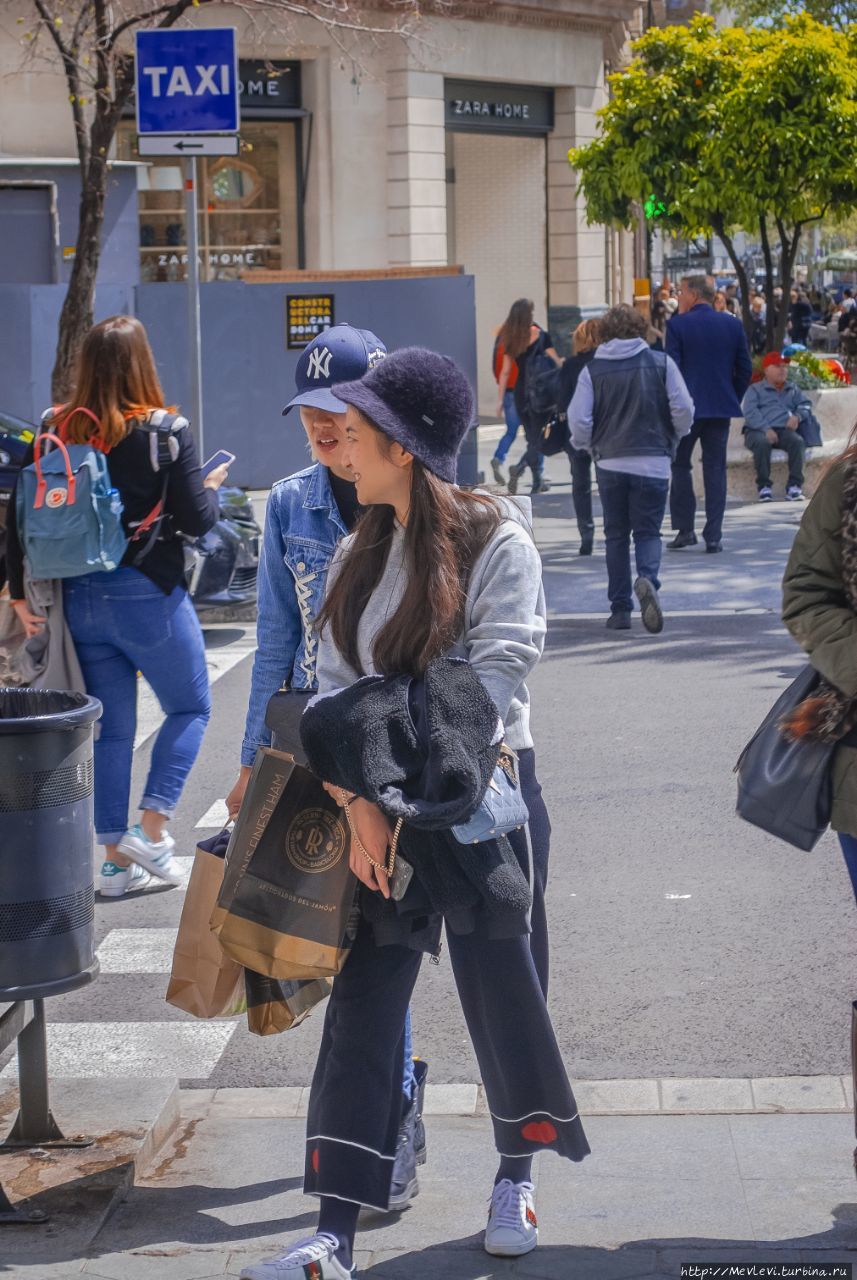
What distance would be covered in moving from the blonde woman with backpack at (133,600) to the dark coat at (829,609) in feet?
9.58

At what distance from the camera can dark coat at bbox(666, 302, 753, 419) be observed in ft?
43.3

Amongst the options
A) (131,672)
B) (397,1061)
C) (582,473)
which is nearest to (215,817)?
(131,672)

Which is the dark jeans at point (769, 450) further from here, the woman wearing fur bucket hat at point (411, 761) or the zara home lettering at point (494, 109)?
the woman wearing fur bucket hat at point (411, 761)

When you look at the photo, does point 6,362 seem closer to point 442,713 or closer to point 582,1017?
point 582,1017

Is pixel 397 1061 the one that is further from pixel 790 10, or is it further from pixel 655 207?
pixel 790 10

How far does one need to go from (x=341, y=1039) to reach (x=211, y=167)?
2101cm

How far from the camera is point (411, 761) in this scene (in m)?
3.18

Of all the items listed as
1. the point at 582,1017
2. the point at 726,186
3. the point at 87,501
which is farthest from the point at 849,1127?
the point at 726,186

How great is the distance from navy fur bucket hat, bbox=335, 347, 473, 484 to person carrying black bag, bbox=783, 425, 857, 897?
0.72m

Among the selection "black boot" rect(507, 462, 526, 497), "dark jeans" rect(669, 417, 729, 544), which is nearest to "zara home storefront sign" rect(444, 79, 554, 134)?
"black boot" rect(507, 462, 526, 497)

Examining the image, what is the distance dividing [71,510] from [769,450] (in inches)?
435

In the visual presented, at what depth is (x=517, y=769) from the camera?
3.43 meters

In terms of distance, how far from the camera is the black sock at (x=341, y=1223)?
341 cm

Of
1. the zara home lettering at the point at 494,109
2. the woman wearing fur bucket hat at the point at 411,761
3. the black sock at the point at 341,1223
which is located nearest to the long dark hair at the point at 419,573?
the woman wearing fur bucket hat at the point at 411,761
